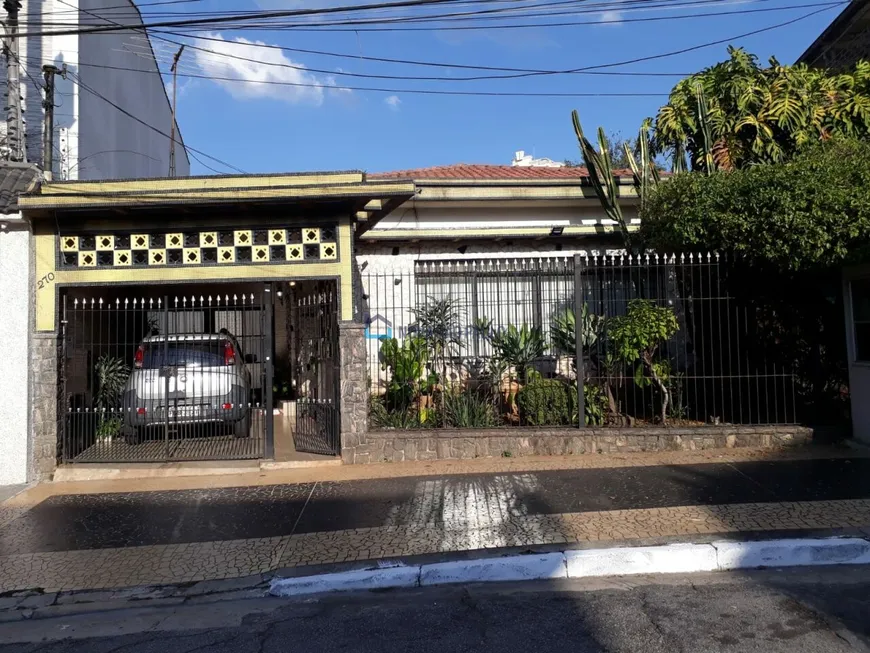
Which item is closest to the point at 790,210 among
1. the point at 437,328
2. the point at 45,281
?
the point at 437,328

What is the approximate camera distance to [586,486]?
704cm

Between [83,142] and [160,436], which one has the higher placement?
[83,142]

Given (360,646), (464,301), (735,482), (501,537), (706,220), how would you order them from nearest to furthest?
(360,646), (501,537), (735,482), (706,220), (464,301)

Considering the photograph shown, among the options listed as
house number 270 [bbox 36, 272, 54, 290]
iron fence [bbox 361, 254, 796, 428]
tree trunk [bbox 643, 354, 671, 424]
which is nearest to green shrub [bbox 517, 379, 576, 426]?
iron fence [bbox 361, 254, 796, 428]

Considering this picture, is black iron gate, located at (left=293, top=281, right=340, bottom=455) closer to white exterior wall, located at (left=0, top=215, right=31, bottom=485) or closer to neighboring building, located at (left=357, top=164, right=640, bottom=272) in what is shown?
neighboring building, located at (left=357, top=164, right=640, bottom=272)

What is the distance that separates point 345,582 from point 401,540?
2.57 feet

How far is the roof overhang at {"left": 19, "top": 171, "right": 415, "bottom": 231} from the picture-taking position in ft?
25.3

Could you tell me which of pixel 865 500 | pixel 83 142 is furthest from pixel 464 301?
pixel 83 142

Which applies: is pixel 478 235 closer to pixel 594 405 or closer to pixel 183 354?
pixel 594 405

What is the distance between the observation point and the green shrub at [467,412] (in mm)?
8719

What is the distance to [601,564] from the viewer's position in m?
5.07

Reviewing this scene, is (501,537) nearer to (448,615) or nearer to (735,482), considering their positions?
(448,615)

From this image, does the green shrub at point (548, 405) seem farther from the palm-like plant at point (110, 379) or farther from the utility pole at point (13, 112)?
the utility pole at point (13, 112)

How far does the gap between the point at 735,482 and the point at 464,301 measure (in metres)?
4.67
